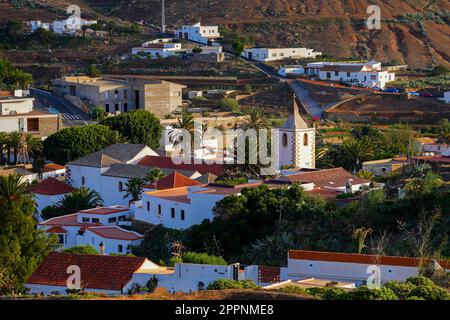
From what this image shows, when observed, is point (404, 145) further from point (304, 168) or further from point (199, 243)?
point (199, 243)

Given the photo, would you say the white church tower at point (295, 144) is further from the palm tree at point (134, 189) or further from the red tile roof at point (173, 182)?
the palm tree at point (134, 189)

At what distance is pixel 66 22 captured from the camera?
3981 inches

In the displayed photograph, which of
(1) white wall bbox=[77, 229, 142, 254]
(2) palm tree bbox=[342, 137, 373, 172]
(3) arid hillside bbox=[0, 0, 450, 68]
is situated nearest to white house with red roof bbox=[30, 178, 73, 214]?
(1) white wall bbox=[77, 229, 142, 254]

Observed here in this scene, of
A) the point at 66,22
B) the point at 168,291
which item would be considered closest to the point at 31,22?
the point at 66,22

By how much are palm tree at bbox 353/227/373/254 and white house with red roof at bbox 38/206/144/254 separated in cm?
807

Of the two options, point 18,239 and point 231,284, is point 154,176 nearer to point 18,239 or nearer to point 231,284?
point 18,239

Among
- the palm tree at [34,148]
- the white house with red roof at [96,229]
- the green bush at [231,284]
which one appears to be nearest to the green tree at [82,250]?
the white house with red roof at [96,229]

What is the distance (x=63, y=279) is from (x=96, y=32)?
221 ft

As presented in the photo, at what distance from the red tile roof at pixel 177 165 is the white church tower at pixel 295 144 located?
2.37 meters

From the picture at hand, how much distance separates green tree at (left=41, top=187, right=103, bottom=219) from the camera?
48031mm

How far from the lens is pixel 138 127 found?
61.7m

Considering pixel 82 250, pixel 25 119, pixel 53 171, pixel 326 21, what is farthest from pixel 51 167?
pixel 326 21

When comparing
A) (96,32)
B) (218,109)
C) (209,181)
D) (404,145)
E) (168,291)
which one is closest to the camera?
(168,291)

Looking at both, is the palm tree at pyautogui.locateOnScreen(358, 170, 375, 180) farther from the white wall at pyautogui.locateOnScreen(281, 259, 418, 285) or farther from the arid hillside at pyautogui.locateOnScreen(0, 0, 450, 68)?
the arid hillside at pyautogui.locateOnScreen(0, 0, 450, 68)
